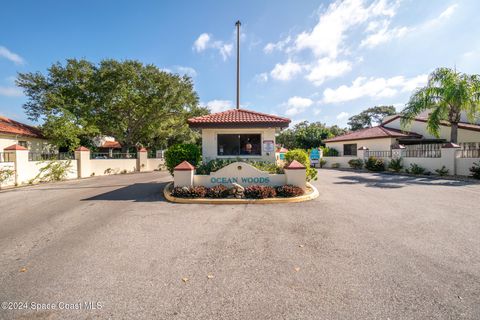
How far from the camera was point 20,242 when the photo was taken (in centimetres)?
464

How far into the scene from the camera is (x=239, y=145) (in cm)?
1108

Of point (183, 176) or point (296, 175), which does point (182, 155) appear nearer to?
point (183, 176)

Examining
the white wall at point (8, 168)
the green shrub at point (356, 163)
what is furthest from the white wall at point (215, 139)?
the green shrub at point (356, 163)

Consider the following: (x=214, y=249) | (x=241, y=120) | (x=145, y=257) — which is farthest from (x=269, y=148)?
(x=145, y=257)

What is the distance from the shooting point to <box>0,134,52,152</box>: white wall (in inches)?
626

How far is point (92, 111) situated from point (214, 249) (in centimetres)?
2427

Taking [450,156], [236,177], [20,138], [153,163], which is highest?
[20,138]

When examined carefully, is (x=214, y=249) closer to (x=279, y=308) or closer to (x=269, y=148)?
(x=279, y=308)

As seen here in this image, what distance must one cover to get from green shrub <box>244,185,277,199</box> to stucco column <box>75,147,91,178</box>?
16037 millimetres

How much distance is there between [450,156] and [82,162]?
27339 millimetres

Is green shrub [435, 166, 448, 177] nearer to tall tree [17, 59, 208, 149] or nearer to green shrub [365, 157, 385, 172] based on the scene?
green shrub [365, 157, 385, 172]

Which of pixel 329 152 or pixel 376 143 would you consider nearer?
pixel 376 143

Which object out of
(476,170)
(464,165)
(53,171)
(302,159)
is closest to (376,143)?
(464,165)

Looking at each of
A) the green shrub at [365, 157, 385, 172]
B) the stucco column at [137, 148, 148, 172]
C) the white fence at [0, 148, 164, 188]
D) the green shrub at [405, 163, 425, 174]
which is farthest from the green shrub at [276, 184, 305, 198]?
the stucco column at [137, 148, 148, 172]
